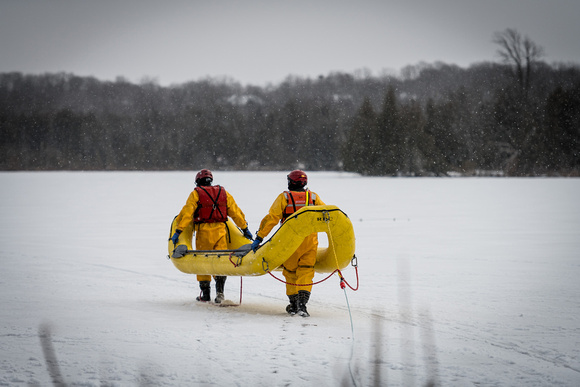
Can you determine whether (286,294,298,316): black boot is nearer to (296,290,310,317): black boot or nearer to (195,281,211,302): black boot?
(296,290,310,317): black boot

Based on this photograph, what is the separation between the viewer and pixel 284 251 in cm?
593

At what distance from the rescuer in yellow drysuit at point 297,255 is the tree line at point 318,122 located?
178 ft

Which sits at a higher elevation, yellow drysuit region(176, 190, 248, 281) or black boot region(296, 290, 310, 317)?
yellow drysuit region(176, 190, 248, 281)

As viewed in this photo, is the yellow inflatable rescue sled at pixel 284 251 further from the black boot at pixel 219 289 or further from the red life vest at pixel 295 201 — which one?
the black boot at pixel 219 289

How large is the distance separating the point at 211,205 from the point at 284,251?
1.15 meters

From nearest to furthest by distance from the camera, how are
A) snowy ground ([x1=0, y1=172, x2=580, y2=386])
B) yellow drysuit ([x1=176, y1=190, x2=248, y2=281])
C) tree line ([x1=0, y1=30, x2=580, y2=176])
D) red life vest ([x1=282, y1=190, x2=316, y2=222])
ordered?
snowy ground ([x1=0, y1=172, x2=580, y2=386]) → red life vest ([x1=282, y1=190, x2=316, y2=222]) → yellow drysuit ([x1=176, y1=190, x2=248, y2=281]) → tree line ([x1=0, y1=30, x2=580, y2=176])

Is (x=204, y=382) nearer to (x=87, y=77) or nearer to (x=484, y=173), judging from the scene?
(x=484, y=173)

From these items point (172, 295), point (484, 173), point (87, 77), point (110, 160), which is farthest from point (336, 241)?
point (87, 77)

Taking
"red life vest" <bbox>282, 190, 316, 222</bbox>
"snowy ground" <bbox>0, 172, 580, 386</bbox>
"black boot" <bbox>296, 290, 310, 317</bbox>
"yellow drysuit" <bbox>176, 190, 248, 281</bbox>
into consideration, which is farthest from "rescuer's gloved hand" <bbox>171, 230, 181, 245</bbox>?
"black boot" <bbox>296, 290, 310, 317</bbox>

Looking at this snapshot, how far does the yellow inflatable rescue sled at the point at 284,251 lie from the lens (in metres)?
5.89

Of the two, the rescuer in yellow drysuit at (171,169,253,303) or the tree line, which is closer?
the rescuer in yellow drysuit at (171,169,253,303)

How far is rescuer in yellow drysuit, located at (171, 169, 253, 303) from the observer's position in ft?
21.6

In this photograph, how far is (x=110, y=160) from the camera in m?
93.7

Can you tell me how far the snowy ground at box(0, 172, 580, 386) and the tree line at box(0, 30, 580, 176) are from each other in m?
50.2
